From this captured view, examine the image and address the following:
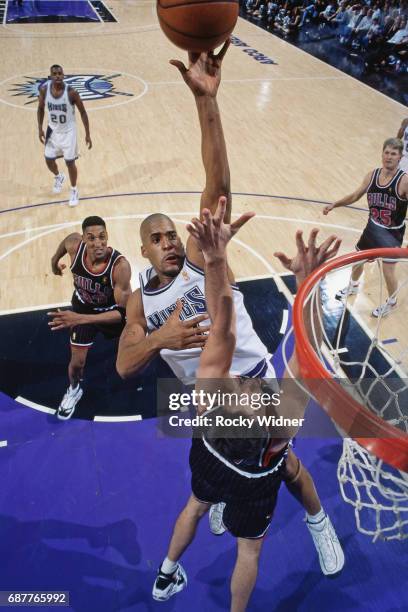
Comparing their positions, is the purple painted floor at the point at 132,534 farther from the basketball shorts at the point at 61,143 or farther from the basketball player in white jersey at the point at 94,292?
the basketball shorts at the point at 61,143

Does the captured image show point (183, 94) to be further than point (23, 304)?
Yes

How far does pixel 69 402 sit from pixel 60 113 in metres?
4.02

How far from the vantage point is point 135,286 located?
→ 4.86 metres

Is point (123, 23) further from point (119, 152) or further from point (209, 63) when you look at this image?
point (209, 63)

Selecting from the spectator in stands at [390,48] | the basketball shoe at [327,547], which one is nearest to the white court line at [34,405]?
the basketball shoe at [327,547]

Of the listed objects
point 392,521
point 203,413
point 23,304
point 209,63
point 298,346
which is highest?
point 209,63

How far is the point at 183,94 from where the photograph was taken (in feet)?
33.6

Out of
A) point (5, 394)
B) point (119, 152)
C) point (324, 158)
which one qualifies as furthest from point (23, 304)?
point (324, 158)

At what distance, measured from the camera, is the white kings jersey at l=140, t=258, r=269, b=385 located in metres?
2.63

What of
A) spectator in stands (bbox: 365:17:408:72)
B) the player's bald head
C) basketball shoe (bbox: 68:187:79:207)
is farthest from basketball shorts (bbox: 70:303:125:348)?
spectator in stands (bbox: 365:17:408:72)

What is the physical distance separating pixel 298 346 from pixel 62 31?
53.9 ft

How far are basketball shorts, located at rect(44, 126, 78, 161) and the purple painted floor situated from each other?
383 centimetres

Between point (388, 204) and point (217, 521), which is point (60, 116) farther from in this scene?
point (217, 521)

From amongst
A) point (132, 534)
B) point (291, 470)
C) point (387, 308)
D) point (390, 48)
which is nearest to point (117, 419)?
point (132, 534)
